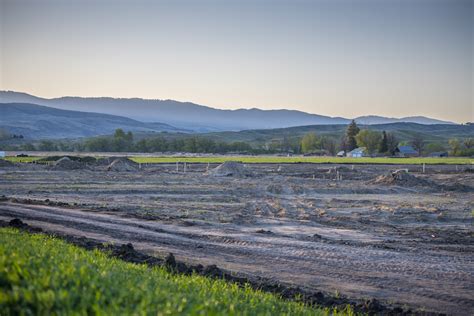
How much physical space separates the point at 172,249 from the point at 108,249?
2476 millimetres

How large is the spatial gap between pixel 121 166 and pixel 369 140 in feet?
312

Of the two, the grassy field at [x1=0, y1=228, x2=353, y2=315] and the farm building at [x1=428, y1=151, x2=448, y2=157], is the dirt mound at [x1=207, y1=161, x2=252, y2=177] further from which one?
the farm building at [x1=428, y1=151, x2=448, y2=157]

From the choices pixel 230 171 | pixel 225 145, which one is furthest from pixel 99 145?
pixel 230 171

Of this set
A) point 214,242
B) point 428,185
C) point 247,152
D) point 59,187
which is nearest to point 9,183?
point 59,187

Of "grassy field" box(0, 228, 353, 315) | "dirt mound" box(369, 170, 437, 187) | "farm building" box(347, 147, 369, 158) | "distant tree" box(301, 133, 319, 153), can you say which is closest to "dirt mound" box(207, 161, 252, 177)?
"dirt mound" box(369, 170, 437, 187)

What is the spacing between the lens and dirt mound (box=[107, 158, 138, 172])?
61594mm

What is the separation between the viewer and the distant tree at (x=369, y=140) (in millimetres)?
142250

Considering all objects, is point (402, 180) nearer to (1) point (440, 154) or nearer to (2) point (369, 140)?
(2) point (369, 140)

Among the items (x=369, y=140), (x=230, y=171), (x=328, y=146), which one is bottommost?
→ (x=230, y=171)

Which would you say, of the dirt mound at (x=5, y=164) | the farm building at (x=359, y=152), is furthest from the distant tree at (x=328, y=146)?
the dirt mound at (x=5, y=164)

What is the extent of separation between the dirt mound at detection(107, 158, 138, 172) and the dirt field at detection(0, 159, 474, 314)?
13.5 metres

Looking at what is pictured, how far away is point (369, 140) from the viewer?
143750 millimetres

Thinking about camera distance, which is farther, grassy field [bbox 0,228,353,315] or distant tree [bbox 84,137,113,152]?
distant tree [bbox 84,137,113,152]

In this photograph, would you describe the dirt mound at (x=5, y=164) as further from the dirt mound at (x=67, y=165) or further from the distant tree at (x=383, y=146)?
the distant tree at (x=383, y=146)
